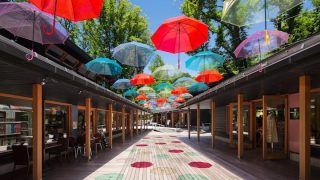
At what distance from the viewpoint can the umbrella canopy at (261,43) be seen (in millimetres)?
10383

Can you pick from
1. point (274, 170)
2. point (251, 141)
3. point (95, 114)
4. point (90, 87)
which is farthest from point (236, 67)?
point (90, 87)

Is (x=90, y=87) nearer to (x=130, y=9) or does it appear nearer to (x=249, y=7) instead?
(x=249, y=7)

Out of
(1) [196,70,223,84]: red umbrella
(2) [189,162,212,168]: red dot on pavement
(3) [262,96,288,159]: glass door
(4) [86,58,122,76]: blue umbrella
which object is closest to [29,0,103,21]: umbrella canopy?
(2) [189,162,212,168]: red dot on pavement

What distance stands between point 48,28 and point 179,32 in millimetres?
3600

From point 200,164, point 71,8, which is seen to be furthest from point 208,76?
point 71,8

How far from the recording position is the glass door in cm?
1016

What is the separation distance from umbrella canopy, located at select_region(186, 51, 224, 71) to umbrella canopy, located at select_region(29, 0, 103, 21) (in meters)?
8.93

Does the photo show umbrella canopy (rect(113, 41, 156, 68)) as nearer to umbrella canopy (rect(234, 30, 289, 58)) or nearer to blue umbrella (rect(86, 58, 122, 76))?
blue umbrella (rect(86, 58, 122, 76))

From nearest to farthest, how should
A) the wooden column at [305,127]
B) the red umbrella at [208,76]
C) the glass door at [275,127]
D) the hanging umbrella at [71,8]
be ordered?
1. the hanging umbrella at [71,8]
2. the wooden column at [305,127]
3. the glass door at [275,127]
4. the red umbrella at [208,76]

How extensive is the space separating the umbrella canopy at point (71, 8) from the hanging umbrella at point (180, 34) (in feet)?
8.72

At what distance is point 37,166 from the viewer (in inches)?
247

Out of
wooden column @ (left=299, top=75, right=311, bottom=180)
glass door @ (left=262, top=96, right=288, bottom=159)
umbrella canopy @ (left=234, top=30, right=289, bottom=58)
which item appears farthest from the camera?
umbrella canopy @ (left=234, top=30, right=289, bottom=58)

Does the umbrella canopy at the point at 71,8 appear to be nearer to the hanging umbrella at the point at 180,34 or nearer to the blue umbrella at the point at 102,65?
the hanging umbrella at the point at 180,34

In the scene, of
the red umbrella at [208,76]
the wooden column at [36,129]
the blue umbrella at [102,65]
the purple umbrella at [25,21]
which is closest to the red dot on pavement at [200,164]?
the wooden column at [36,129]
